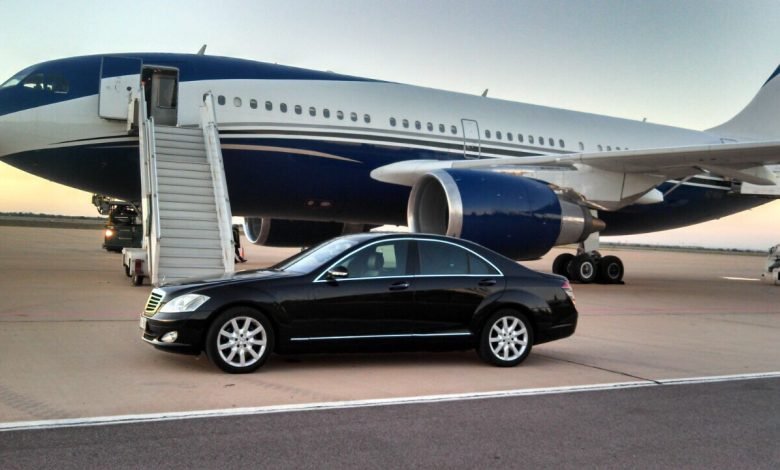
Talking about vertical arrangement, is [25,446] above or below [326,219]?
below

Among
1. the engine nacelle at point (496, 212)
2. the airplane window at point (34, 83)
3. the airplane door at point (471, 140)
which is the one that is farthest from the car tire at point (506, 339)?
the airplane window at point (34, 83)

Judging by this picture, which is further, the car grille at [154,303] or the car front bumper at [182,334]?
the car grille at [154,303]

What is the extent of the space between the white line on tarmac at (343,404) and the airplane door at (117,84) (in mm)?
10208

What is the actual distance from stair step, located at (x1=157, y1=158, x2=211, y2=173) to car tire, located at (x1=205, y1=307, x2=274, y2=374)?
7.29 metres

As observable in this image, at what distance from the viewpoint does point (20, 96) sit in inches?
539

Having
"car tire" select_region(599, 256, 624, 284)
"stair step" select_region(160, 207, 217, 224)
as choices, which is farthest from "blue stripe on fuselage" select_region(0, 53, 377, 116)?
"car tire" select_region(599, 256, 624, 284)

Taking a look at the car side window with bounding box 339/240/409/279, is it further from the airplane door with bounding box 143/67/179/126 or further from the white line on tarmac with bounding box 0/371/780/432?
the airplane door with bounding box 143/67/179/126

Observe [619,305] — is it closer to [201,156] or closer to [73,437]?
[201,156]

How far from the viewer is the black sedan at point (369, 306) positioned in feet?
21.4

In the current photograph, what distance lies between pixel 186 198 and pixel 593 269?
10.5 meters

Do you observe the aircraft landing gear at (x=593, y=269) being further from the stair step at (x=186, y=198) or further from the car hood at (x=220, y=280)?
the car hood at (x=220, y=280)

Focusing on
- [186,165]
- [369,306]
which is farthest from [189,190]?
[369,306]

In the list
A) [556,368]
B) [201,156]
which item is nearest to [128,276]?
[201,156]

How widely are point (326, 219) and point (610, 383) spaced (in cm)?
1115
